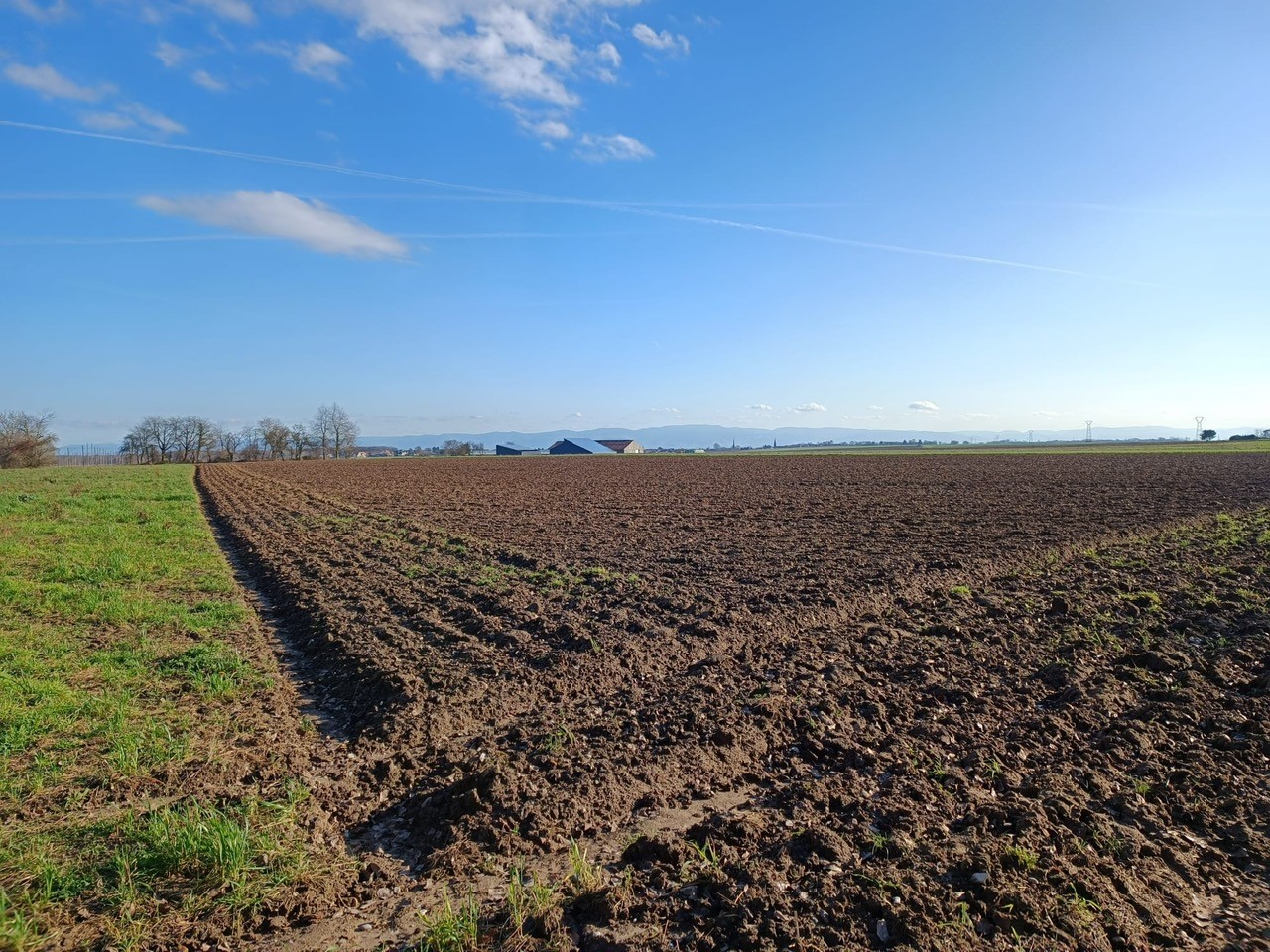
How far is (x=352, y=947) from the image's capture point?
12.3 ft

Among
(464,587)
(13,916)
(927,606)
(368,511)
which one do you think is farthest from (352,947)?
(368,511)

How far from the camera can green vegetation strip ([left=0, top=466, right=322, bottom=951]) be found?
13.0 ft

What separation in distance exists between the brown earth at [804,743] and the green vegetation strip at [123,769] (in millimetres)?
694

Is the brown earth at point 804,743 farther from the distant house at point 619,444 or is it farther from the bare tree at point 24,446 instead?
the distant house at point 619,444

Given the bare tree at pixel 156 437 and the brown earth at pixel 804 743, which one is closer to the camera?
the brown earth at pixel 804 743

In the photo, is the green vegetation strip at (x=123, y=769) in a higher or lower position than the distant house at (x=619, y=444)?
lower

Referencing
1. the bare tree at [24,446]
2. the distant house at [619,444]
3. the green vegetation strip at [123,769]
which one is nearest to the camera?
the green vegetation strip at [123,769]

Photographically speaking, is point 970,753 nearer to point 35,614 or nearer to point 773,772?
point 773,772

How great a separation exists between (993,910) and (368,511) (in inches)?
964

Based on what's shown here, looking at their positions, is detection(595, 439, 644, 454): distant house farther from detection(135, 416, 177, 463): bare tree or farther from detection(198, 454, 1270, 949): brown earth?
detection(198, 454, 1270, 949): brown earth

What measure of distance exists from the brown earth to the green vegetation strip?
694 mm

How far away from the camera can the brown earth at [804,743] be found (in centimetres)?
398

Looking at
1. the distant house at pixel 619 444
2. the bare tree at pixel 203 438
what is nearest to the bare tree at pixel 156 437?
the bare tree at pixel 203 438

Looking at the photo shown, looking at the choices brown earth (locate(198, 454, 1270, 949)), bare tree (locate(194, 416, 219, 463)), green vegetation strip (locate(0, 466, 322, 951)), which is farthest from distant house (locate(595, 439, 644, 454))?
green vegetation strip (locate(0, 466, 322, 951))
